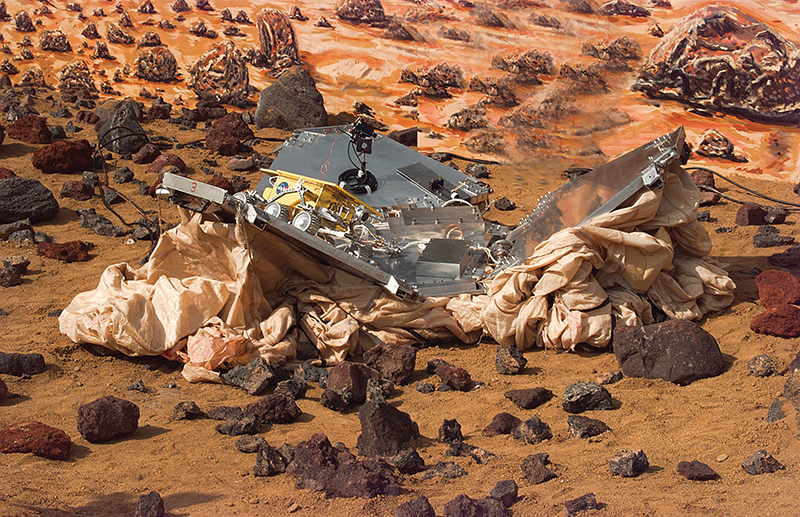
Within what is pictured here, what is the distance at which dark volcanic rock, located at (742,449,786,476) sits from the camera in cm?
301

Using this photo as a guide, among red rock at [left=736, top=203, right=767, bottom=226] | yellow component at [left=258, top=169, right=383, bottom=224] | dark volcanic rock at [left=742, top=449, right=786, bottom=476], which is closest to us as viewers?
dark volcanic rock at [left=742, top=449, right=786, bottom=476]

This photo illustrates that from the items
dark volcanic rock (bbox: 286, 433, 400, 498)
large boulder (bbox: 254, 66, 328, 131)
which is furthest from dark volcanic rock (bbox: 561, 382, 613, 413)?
large boulder (bbox: 254, 66, 328, 131)

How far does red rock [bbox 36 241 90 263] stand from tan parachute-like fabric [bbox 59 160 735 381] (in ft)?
5.78

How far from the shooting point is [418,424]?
389 cm

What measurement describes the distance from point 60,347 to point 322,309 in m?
1.70

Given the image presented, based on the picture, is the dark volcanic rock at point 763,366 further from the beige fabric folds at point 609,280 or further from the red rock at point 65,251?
the red rock at point 65,251

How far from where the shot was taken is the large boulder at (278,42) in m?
13.8

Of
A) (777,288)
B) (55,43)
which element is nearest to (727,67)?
(777,288)

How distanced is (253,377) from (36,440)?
4.33 feet

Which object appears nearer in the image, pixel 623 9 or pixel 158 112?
pixel 623 9

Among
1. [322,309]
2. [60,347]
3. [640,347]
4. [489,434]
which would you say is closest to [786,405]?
[640,347]

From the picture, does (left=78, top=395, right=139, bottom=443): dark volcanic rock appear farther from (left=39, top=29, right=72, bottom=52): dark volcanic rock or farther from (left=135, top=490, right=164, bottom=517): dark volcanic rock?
(left=39, top=29, right=72, bottom=52): dark volcanic rock

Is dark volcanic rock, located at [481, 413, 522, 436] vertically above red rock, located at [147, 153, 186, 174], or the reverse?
dark volcanic rock, located at [481, 413, 522, 436]

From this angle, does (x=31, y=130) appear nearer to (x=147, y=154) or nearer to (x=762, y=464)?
(x=147, y=154)
